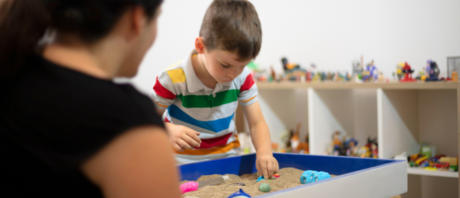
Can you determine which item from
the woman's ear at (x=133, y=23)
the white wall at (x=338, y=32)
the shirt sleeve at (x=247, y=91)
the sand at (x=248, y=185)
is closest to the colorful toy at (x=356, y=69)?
the white wall at (x=338, y=32)

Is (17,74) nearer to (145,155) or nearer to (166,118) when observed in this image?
(145,155)

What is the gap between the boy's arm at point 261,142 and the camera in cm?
92

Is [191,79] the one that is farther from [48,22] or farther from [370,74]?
[370,74]

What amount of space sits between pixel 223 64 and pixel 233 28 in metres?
0.09

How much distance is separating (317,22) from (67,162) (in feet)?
6.38

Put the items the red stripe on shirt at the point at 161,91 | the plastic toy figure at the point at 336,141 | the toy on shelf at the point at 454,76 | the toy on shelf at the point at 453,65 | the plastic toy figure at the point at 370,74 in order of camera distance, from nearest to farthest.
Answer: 1. the red stripe on shirt at the point at 161,91
2. the toy on shelf at the point at 454,76
3. the toy on shelf at the point at 453,65
4. the plastic toy figure at the point at 370,74
5. the plastic toy figure at the point at 336,141

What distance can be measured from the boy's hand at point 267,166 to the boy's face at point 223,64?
23 cm

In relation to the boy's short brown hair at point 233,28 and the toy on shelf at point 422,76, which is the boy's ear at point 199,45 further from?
the toy on shelf at point 422,76

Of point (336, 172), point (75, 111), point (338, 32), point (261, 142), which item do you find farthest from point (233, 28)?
point (338, 32)

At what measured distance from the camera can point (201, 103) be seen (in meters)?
1.06

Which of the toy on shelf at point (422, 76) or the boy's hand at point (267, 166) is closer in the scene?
the boy's hand at point (267, 166)

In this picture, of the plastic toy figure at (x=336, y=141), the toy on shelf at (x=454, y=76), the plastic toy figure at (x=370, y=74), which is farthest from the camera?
the plastic toy figure at (x=336, y=141)

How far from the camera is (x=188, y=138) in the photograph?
85cm

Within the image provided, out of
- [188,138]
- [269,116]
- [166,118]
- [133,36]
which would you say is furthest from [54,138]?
[269,116]
